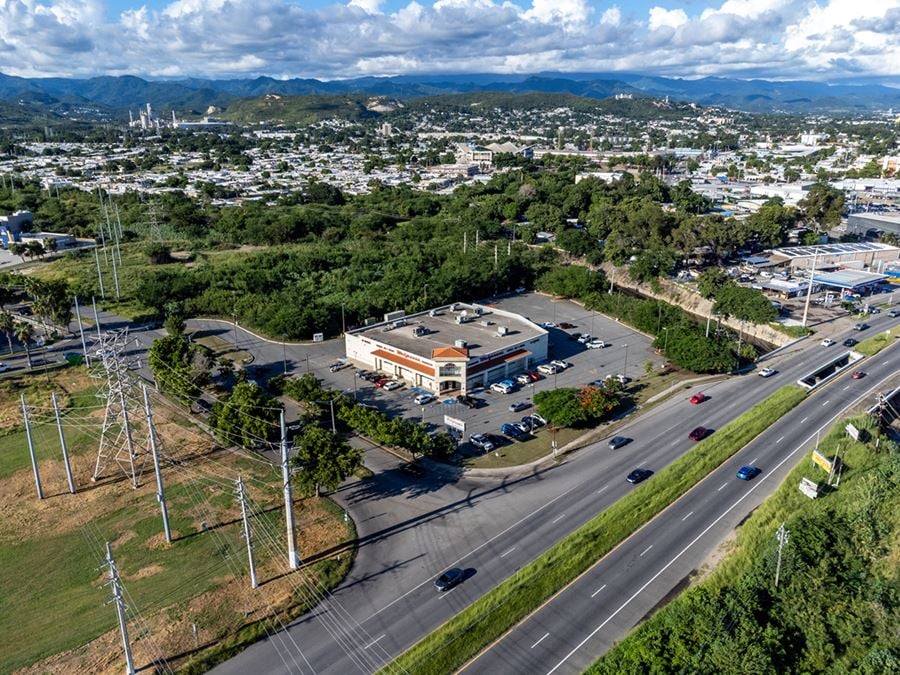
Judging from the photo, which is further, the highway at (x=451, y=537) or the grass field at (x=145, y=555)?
the grass field at (x=145, y=555)

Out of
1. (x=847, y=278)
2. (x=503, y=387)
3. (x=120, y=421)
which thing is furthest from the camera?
(x=847, y=278)

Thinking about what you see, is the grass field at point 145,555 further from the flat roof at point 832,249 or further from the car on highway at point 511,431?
the flat roof at point 832,249

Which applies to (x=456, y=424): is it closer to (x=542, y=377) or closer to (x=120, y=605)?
(x=542, y=377)

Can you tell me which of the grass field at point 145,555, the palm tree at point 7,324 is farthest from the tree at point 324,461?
the palm tree at point 7,324

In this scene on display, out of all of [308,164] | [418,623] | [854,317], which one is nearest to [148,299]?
[418,623]

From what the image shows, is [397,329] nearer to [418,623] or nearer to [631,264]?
[418,623]

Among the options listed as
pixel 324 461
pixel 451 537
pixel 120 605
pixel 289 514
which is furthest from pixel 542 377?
pixel 120 605
